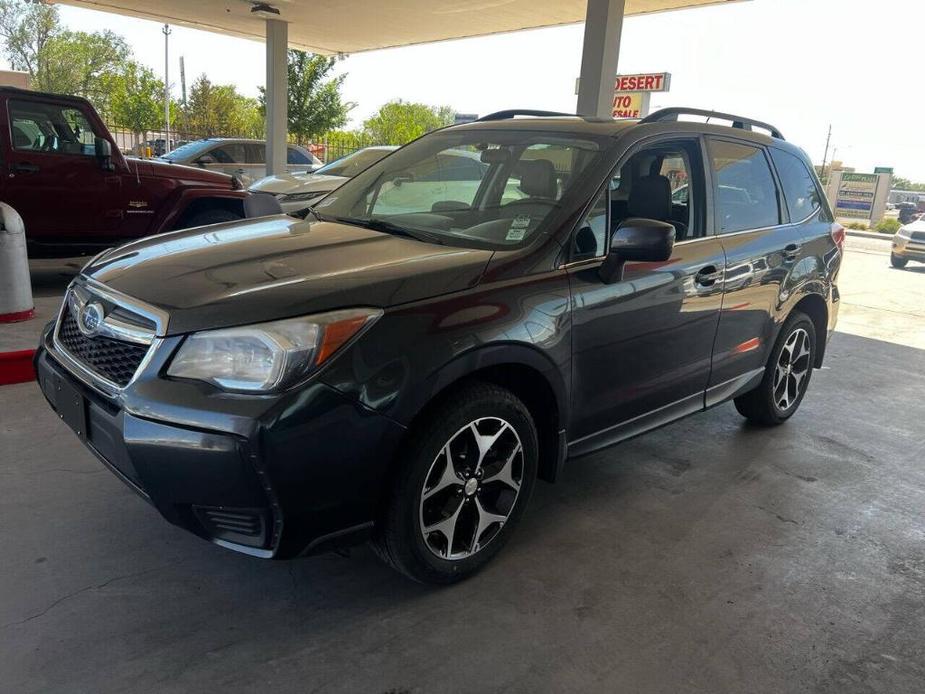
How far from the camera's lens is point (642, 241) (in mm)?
2803

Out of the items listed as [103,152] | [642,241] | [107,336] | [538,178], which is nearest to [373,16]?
[103,152]

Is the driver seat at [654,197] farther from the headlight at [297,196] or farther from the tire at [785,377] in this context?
the headlight at [297,196]

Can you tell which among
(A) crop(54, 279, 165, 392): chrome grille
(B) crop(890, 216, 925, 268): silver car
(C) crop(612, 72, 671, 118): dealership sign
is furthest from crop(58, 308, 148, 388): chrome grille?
(C) crop(612, 72, 671, 118): dealership sign

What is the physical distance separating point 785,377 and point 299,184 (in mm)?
6609

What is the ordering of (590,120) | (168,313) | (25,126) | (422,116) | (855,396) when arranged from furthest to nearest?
(422,116), (25,126), (855,396), (590,120), (168,313)

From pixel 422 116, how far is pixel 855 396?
193ft

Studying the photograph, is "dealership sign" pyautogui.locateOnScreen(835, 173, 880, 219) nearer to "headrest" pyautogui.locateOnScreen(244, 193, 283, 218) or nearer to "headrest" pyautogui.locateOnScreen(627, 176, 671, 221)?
"headrest" pyautogui.locateOnScreen(627, 176, 671, 221)

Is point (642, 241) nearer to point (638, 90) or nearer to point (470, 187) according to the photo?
point (470, 187)

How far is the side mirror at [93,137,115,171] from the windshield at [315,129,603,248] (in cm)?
450

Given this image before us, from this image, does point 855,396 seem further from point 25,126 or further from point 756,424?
point 25,126

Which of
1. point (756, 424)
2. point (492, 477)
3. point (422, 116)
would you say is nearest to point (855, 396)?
point (756, 424)

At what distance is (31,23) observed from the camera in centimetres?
5119

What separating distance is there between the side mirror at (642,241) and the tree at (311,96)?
79.2 feet

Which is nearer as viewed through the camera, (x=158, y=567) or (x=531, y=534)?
(x=158, y=567)
